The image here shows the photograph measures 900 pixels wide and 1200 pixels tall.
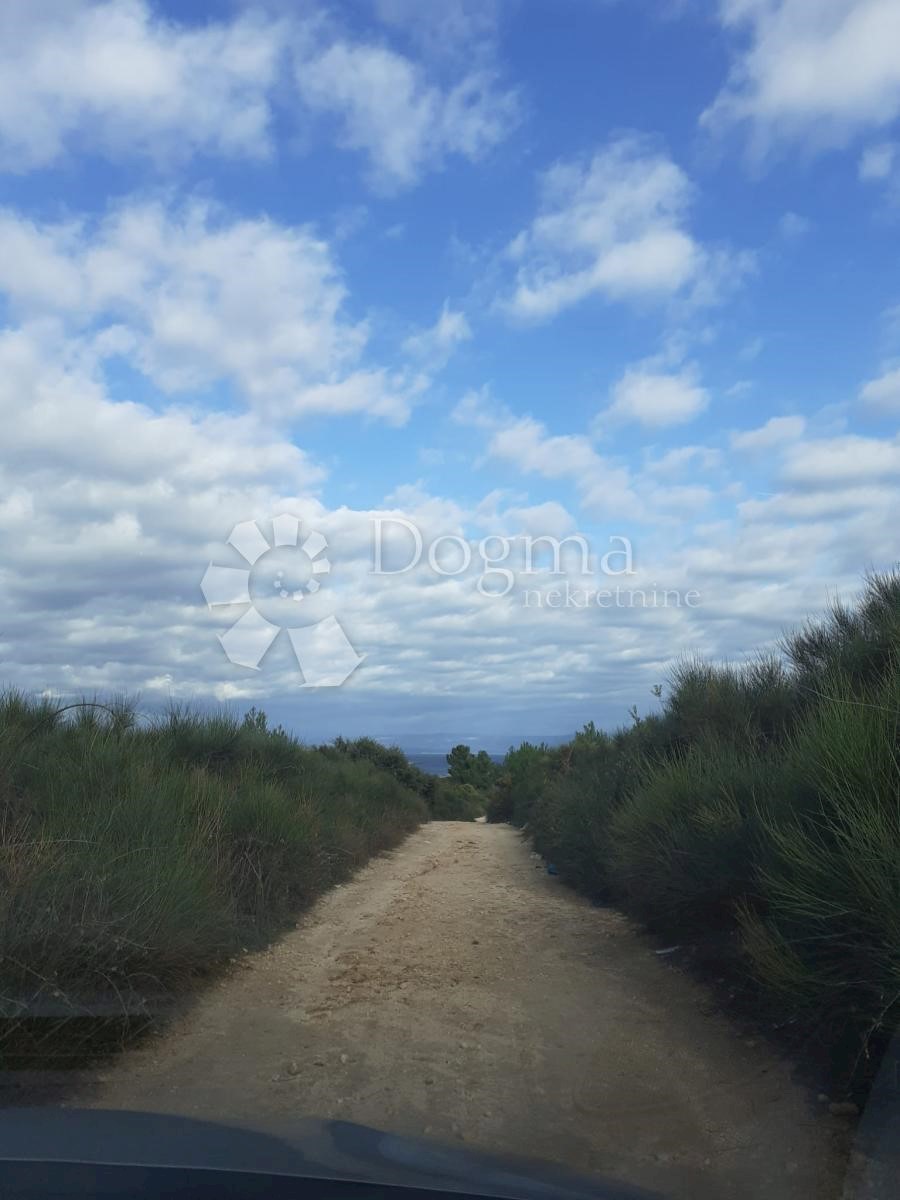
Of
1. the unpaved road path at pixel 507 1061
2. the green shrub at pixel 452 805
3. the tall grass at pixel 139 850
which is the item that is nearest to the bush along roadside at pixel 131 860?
the tall grass at pixel 139 850

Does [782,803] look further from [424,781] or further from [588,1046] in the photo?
[424,781]

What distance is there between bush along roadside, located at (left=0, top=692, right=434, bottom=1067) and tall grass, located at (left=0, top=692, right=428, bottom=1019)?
2 cm

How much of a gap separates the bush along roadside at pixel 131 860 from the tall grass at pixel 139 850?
2 centimetres

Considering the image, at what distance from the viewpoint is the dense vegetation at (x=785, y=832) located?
5.82 meters

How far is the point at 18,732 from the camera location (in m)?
11.4

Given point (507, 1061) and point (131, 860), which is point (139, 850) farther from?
point (507, 1061)

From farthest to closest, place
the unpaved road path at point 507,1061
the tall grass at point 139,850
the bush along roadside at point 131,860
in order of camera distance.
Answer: the tall grass at point 139,850, the bush along roadside at point 131,860, the unpaved road path at point 507,1061

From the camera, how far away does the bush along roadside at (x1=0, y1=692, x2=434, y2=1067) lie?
6305 millimetres

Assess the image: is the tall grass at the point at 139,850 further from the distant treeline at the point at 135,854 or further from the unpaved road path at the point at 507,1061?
the unpaved road path at the point at 507,1061

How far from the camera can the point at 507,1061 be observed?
6.72 metres

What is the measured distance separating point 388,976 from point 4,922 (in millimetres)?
3965

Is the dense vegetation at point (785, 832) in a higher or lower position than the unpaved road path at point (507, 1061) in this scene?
higher

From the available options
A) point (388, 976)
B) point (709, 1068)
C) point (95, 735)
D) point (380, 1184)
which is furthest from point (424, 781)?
point (380, 1184)

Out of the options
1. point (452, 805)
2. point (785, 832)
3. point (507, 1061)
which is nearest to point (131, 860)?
point (507, 1061)
